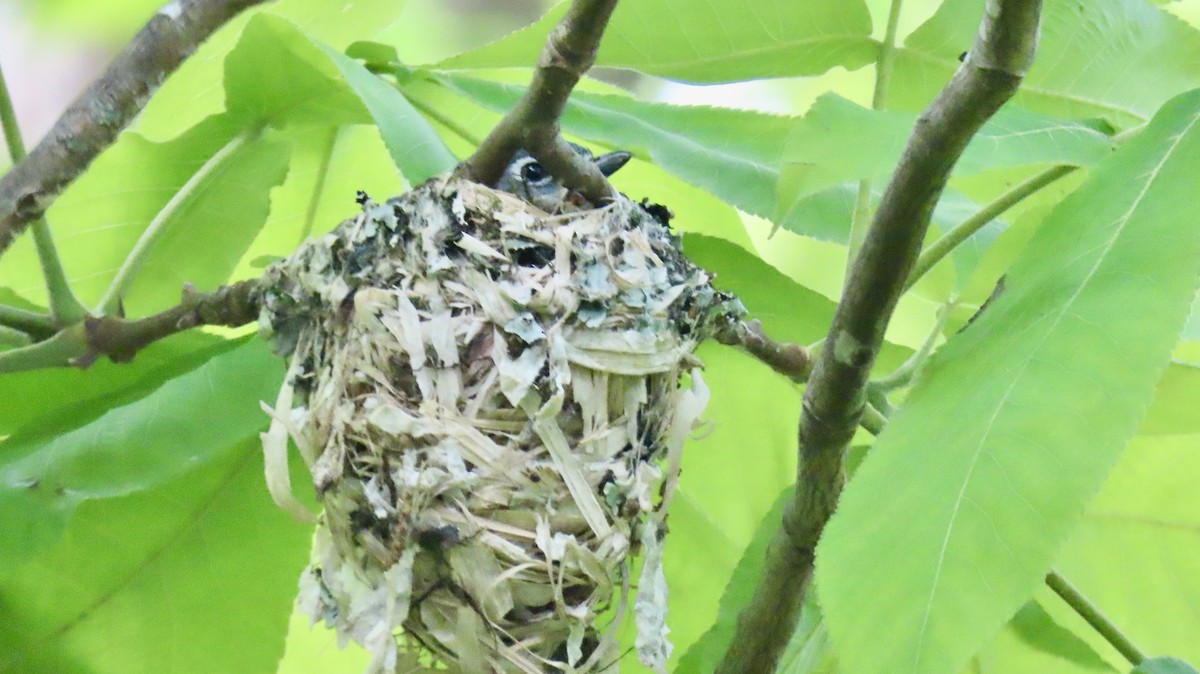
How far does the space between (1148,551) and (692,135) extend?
2.15ft

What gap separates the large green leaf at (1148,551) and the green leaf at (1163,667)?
33 cm

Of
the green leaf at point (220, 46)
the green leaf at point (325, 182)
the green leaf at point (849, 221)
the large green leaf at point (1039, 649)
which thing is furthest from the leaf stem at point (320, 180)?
the large green leaf at point (1039, 649)

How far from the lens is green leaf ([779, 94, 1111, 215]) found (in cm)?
74

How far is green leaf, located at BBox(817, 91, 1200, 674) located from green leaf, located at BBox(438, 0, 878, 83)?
0.49 meters

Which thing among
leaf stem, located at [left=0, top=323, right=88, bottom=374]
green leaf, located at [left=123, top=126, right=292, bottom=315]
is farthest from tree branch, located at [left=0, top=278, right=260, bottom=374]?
green leaf, located at [left=123, top=126, right=292, bottom=315]

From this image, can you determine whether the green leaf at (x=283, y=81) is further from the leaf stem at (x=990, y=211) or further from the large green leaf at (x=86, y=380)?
the leaf stem at (x=990, y=211)

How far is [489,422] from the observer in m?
0.78

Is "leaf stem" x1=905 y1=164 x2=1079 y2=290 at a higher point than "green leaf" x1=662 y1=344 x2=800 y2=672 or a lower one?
higher

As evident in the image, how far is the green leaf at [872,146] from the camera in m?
0.74

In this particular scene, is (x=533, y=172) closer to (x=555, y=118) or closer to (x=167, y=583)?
(x=555, y=118)

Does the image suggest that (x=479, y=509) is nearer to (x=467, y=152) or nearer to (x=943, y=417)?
(x=943, y=417)

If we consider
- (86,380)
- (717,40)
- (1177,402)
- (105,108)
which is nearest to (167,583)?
(86,380)

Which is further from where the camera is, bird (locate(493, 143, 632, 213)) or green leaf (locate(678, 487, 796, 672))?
green leaf (locate(678, 487, 796, 672))

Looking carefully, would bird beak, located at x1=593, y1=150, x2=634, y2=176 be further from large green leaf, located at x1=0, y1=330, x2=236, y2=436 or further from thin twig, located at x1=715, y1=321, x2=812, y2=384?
large green leaf, located at x1=0, y1=330, x2=236, y2=436
